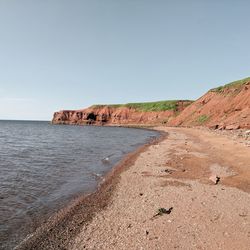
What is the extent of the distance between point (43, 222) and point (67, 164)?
13491 millimetres

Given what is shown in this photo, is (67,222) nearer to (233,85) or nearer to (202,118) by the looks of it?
(202,118)

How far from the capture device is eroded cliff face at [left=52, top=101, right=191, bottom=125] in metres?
134

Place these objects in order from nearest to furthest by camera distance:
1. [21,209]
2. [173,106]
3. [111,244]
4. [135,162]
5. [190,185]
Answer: [111,244], [21,209], [190,185], [135,162], [173,106]

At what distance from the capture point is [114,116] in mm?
153625

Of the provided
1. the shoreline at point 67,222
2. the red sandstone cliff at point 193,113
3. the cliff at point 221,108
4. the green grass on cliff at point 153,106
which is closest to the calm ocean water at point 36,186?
the shoreline at point 67,222

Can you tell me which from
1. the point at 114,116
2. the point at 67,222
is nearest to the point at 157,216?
the point at 67,222

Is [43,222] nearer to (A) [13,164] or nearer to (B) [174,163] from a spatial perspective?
(B) [174,163]

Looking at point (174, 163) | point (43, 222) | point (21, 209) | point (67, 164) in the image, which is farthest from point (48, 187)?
point (174, 163)

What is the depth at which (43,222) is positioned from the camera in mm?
Answer: 11250

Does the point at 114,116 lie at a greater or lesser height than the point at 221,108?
lesser

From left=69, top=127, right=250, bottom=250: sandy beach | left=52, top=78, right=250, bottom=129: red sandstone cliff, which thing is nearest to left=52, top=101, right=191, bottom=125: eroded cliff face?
left=52, top=78, right=250, bottom=129: red sandstone cliff

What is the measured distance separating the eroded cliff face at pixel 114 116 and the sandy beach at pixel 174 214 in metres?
109

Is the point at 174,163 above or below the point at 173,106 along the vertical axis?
below

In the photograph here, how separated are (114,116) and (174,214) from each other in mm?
143157
